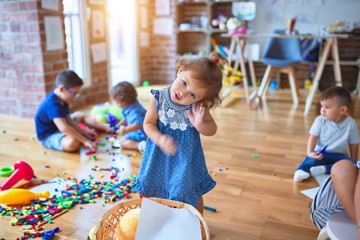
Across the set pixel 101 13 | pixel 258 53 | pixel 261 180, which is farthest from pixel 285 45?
pixel 261 180

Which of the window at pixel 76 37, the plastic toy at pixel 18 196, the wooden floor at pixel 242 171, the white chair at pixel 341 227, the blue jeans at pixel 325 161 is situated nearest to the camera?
the white chair at pixel 341 227

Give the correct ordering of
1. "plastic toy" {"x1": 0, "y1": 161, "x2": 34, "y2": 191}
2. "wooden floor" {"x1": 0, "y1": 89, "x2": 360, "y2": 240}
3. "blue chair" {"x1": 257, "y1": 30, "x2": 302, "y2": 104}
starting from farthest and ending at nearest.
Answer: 1. "blue chair" {"x1": 257, "y1": 30, "x2": 302, "y2": 104}
2. "plastic toy" {"x1": 0, "y1": 161, "x2": 34, "y2": 191}
3. "wooden floor" {"x1": 0, "y1": 89, "x2": 360, "y2": 240}

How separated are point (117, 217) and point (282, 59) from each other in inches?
122

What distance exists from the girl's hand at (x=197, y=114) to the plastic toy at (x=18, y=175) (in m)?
1.02

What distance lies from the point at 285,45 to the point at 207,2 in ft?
4.29

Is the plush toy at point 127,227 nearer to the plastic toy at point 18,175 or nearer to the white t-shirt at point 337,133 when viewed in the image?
the plastic toy at point 18,175

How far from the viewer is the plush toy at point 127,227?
118cm

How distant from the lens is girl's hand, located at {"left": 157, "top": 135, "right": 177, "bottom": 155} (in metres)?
1.20

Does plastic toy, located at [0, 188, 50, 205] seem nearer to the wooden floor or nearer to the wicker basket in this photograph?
the wooden floor

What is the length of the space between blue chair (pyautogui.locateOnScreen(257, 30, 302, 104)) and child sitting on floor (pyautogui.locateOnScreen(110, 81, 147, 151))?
1736 millimetres

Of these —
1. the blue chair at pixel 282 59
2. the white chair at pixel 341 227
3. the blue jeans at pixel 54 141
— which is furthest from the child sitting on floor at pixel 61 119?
the blue chair at pixel 282 59

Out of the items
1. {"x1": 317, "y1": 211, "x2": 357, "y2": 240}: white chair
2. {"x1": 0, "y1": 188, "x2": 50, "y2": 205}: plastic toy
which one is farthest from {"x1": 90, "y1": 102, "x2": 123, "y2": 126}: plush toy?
{"x1": 317, "y1": 211, "x2": 357, "y2": 240}: white chair

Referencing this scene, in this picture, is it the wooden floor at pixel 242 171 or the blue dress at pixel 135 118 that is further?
the blue dress at pixel 135 118

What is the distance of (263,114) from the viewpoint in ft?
11.0
